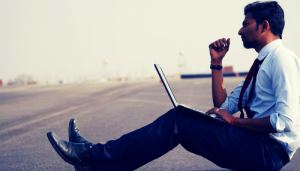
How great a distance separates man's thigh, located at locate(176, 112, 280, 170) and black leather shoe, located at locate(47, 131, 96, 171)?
82cm

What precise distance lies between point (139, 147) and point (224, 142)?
68 cm

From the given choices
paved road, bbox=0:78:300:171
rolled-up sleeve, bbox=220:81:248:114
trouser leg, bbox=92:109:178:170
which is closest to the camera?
trouser leg, bbox=92:109:178:170

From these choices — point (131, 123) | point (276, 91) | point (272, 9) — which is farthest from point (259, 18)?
point (131, 123)

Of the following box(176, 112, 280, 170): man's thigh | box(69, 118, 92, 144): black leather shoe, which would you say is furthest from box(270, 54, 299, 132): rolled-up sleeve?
box(69, 118, 92, 144): black leather shoe

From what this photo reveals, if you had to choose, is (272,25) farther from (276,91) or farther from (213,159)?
(213,159)

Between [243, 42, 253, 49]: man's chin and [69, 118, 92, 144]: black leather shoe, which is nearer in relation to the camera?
[243, 42, 253, 49]: man's chin

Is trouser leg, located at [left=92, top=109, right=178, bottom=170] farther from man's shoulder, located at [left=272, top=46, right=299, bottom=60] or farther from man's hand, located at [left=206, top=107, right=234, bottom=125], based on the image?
man's shoulder, located at [left=272, top=46, right=299, bottom=60]

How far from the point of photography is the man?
192 cm

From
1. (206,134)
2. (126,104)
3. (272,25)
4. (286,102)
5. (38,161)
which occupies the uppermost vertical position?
(272,25)

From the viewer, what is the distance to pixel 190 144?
84.4 inches

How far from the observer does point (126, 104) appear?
8.82 m

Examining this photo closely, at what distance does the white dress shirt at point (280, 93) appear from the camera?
6.16 ft

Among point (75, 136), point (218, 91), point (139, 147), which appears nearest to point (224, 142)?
point (139, 147)

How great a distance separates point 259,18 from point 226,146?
113cm
